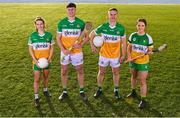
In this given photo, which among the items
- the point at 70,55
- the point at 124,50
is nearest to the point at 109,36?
the point at 124,50

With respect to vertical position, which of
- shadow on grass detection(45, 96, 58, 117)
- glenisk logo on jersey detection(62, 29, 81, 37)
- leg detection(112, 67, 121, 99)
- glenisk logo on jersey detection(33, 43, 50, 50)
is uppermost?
glenisk logo on jersey detection(62, 29, 81, 37)

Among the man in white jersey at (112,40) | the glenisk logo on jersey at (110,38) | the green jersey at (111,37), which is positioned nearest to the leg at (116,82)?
the man in white jersey at (112,40)

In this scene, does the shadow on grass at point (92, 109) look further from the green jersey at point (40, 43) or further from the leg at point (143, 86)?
the green jersey at point (40, 43)

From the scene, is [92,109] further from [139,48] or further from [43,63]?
[139,48]

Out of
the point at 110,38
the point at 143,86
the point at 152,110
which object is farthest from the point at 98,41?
the point at 152,110

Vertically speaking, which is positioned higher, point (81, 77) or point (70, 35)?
point (70, 35)

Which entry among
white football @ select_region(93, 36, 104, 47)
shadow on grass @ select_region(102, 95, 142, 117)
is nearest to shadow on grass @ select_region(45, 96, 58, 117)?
shadow on grass @ select_region(102, 95, 142, 117)

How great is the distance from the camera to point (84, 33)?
29.2 ft

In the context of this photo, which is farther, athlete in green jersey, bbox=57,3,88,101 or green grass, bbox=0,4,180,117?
athlete in green jersey, bbox=57,3,88,101

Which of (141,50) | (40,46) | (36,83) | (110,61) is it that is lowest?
(36,83)

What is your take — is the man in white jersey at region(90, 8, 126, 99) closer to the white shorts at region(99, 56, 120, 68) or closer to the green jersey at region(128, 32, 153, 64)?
the white shorts at region(99, 56, 120, 68)

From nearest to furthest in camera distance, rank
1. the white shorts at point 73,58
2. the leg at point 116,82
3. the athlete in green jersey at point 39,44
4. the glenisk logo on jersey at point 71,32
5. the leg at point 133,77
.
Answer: the athlete in green jersey at point 39,44, the glenisk logo on jersey at point 71,32, the white shorts at point 73,58, the leg at point 133,77, the leg at point 116,82

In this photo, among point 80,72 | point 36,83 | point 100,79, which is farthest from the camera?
point 100,79

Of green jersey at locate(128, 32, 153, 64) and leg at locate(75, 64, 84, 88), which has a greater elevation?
green jersey at locate(128, 32, 153, 64)
